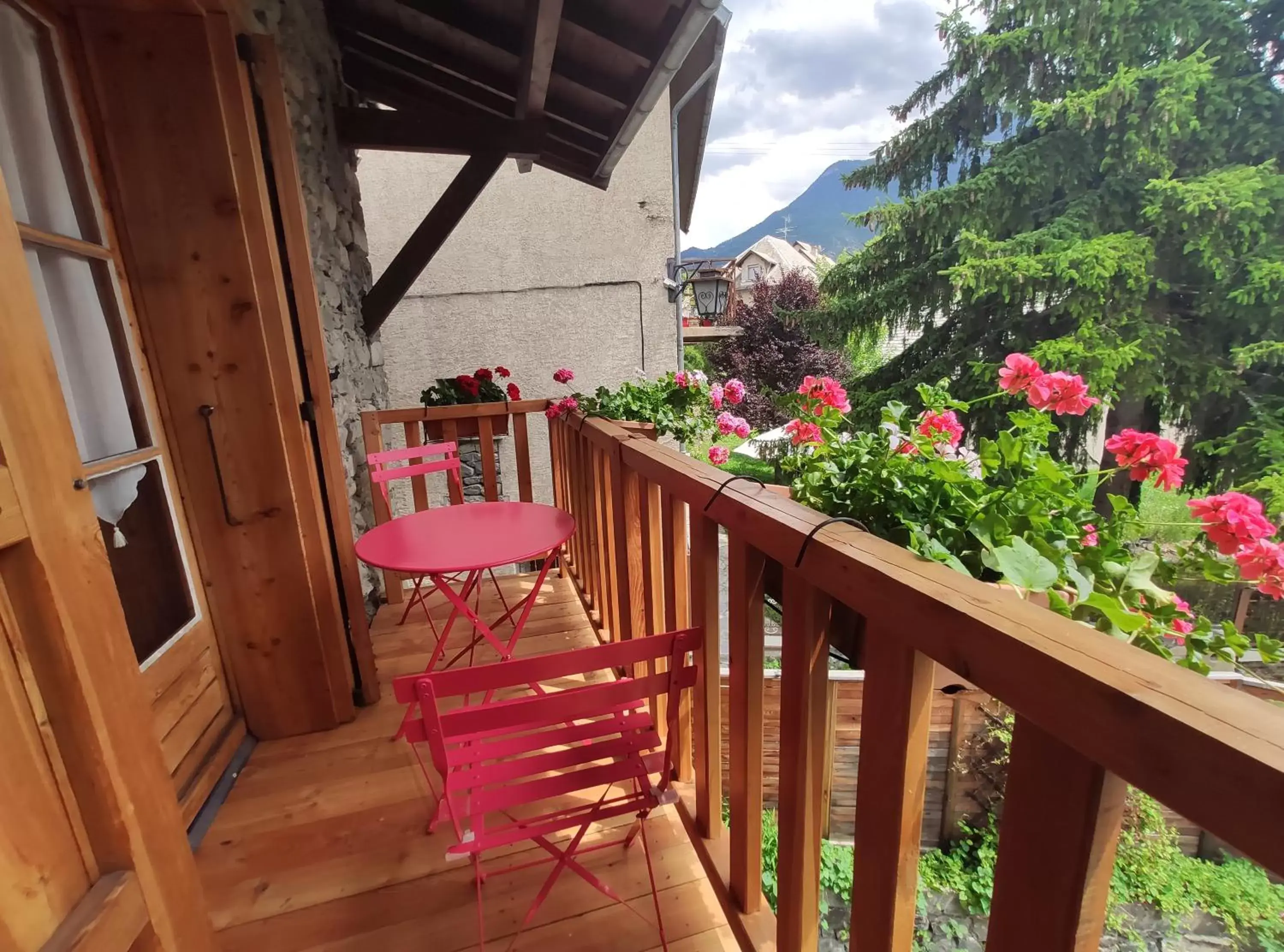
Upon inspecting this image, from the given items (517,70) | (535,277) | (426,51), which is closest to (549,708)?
(517,70)

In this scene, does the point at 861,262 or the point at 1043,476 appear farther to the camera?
the point at 861,262

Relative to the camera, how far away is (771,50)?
1019 inches

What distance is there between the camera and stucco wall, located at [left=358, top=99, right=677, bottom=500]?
6.76 m

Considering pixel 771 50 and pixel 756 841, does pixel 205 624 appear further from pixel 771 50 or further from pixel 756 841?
pixel 771 50

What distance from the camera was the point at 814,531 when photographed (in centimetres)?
81

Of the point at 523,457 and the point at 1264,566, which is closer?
the point at 1264,566

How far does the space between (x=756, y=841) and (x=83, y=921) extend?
3.29 ft

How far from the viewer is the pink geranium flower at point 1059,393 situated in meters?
1.29

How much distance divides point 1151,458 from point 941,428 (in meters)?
0.38

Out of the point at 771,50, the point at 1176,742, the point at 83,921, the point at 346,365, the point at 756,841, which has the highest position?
the point at 771,50

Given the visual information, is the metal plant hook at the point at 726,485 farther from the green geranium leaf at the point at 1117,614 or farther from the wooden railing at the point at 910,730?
the green geranium leaf at the point at 1117,614

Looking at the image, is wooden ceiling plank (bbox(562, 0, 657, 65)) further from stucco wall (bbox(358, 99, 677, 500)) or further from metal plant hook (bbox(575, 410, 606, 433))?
stucco wall (bbox(358, 99, 677, 500))

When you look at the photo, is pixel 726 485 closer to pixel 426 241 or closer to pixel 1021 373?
pixel 1021 373

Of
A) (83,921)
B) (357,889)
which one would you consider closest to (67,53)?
(83,921)
